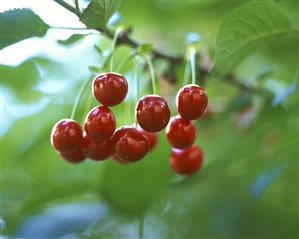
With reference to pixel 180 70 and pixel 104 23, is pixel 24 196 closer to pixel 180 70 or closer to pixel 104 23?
pixel 180 70

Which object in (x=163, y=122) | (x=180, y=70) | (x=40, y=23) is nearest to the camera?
(x=163, y=122)

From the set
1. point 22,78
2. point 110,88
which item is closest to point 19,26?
point 110,88

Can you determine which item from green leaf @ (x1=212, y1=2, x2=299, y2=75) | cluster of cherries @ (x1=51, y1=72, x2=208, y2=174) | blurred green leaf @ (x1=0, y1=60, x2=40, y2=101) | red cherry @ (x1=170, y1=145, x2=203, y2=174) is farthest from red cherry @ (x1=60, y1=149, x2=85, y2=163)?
blurred green leaf @ (x1=0, y1=60, x2=40, y2=101)

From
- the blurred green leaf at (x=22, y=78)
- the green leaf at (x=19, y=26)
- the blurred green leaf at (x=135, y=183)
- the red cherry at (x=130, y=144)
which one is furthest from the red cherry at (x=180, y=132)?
the blurred green leaf at (x=22, y=78)

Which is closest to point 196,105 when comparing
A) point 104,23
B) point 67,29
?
point 104,23

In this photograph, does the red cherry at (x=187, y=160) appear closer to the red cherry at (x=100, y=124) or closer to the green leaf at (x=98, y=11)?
the red cherry at (x=100, y=124)

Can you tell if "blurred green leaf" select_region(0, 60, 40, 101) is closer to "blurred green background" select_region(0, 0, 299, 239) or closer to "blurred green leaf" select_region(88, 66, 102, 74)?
"blurred green background" select_region(0, 0, 299, 239)
